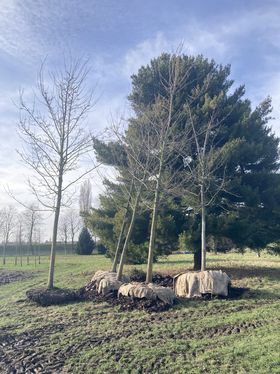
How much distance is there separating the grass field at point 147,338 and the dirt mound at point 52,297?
0.90 ft

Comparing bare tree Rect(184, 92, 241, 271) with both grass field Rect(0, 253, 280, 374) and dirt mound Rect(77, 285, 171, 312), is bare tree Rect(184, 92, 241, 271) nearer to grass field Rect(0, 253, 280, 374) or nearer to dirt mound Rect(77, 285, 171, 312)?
dirt mound Rect(77, 285, 171, 312)

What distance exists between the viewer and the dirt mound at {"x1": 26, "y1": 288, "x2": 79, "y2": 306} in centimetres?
868

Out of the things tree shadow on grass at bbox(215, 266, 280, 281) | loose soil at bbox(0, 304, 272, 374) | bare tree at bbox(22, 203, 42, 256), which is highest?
bare tree at bbox(22, 203, 42, 256)

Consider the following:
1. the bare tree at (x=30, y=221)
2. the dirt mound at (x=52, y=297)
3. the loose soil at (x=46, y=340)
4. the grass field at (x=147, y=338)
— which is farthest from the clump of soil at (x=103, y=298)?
the bare tree at (x=30, y=221)

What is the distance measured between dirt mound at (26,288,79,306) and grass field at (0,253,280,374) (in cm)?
27

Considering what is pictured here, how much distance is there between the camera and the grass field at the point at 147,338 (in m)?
4.68

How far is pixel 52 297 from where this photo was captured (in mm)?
8727

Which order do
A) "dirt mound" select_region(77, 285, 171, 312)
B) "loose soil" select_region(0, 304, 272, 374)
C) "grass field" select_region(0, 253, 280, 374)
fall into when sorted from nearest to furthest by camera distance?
"grass field" select_region(0, 253, 280, 374)
"loose soil" select_region(0, 304, 272, 374)
"dirt mound" select_region(77, 285, 171, 312)

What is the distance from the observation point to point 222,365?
4.46 metres

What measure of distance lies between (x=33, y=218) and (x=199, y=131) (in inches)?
734

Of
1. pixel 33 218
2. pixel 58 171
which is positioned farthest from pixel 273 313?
pixel 33 218

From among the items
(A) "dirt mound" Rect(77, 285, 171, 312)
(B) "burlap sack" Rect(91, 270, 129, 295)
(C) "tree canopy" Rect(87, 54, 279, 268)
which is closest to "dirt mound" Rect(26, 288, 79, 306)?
(A) "dirt mound" Rect(77, 285, 171, 312)

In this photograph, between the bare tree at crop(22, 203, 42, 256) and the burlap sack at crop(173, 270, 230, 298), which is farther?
the bare tree at crop(22, 203, 42, 256)

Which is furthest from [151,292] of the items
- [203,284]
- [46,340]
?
[46,340]
